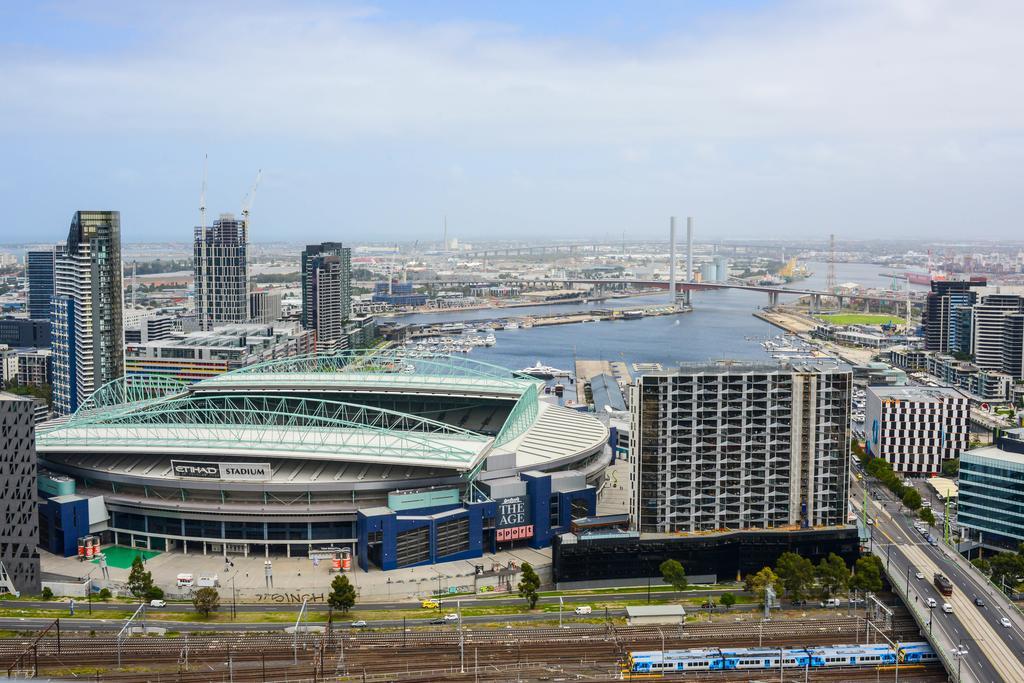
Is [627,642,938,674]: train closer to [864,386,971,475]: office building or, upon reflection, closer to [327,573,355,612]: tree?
[327,573,355,612]: tree

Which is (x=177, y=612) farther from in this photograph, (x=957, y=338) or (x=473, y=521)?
(x=957, y=338)

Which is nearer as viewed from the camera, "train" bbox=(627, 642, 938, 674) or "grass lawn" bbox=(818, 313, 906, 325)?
"train" bbox=(627, 642, 938, 674)

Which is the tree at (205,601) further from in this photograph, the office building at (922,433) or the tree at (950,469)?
the tree at (950,469)

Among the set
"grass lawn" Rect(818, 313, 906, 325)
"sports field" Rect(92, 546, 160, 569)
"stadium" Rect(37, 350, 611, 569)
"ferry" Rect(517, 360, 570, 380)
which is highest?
"stadium" Rect(37, 350, 611, 569)

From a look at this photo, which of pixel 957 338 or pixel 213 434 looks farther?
pixel 957 338

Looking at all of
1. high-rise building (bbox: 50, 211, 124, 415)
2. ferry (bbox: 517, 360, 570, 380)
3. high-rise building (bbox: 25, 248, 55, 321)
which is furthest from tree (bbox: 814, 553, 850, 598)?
high-rise building (bbox: 25, 248, 55, 321)

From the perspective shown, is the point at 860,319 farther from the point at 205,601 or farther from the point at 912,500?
the point at 205,601

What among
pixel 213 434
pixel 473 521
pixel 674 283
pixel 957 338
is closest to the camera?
pixel 473 521

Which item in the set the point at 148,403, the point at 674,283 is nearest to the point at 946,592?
the point at 148,403
